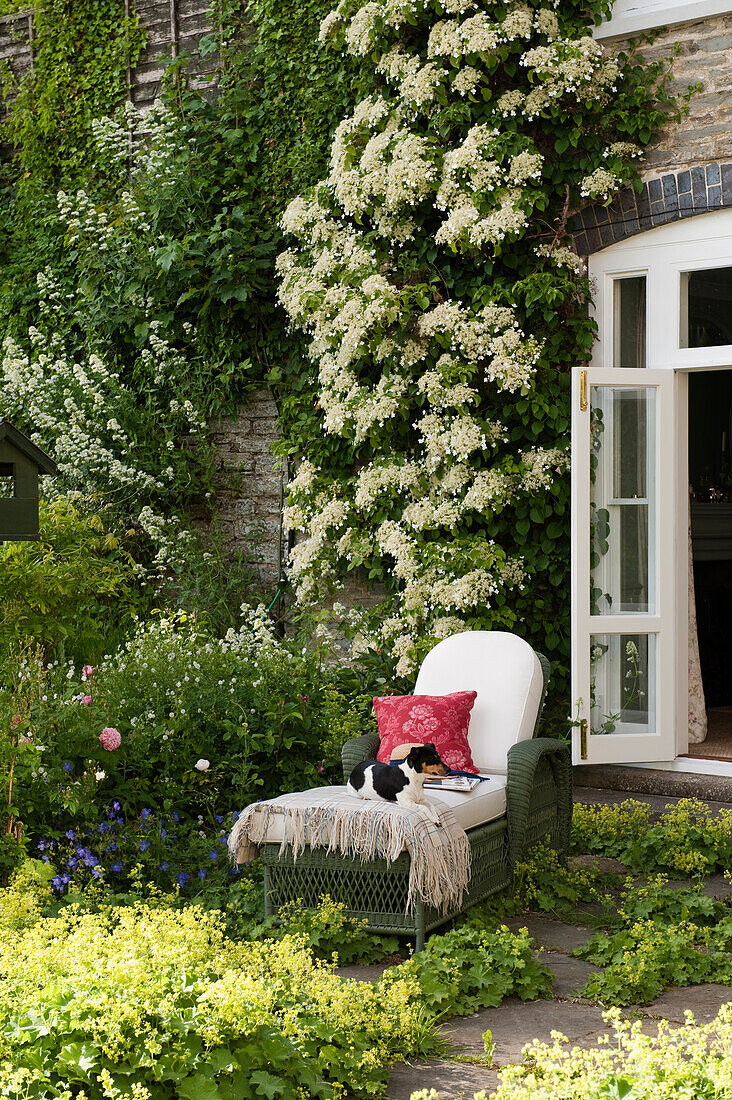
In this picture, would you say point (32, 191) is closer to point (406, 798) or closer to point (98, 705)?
point (98, 705)

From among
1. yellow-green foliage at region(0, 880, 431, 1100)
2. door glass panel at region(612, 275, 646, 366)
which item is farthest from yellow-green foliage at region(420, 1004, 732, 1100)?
door glass panel at region(612, 275, 646, 366)

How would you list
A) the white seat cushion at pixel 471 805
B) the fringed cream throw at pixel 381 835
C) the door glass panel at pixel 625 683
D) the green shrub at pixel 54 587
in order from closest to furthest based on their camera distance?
the fringed cream throw at pixel 381 835 → the white seat cushion at pixel 471 805 → the green shrub at pixel 54 587 → the door glass panel at pixel 625 683

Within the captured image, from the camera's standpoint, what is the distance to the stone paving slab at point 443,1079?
9.62 feet

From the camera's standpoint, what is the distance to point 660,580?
20.7 ft

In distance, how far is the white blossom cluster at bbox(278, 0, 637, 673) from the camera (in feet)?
21.2

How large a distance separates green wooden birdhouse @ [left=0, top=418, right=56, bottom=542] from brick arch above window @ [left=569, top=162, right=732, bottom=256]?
3.48 m

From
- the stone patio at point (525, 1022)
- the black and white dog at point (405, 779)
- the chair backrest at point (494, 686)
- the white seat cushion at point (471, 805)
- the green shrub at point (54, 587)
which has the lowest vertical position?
the stone patio at point (525, 1022)

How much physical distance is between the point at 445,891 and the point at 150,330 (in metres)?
5.32

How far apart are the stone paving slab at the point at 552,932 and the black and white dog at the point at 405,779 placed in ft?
1.97

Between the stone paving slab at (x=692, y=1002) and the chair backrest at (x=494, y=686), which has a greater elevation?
the chair backrest at (x=494, y=686)

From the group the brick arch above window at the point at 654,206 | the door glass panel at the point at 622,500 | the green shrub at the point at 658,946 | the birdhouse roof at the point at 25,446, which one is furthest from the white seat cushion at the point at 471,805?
the brick arch above window at the point at 654,206

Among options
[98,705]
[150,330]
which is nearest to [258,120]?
[150,330]

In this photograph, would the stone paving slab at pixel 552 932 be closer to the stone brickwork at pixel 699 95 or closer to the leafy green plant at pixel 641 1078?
the leafy green plant at pixel 641 1078

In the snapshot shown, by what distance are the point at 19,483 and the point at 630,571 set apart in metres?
3.29
